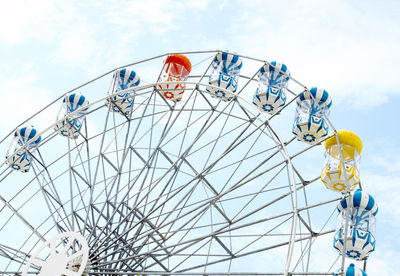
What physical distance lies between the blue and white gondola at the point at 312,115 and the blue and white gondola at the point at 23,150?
7.24m

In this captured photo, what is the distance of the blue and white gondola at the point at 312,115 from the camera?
52.5 feet

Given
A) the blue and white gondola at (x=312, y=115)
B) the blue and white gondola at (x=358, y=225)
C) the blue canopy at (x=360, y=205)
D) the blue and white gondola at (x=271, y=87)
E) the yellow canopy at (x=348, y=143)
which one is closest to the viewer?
the blue and white gondola at (x=358, y=225)

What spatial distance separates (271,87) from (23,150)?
7.40 metres

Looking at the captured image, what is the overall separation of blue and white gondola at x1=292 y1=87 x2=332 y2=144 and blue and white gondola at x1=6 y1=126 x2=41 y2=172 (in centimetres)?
724

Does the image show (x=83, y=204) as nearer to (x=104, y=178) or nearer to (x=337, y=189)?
(x=104, y=178)

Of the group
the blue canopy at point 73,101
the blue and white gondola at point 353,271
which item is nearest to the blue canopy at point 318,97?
the blue and white gondola at point 353,271

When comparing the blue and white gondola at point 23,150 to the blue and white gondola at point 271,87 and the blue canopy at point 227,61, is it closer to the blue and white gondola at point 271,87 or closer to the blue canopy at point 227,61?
the blue canopy at point 227,61

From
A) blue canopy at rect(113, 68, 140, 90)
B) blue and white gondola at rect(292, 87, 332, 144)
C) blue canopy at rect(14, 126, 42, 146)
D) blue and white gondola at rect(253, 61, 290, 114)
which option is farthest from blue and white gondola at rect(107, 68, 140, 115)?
blue and white gondola at rect(292, 87, 332, 144)

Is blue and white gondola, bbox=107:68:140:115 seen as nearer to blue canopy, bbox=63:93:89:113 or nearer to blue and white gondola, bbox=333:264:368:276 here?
blue canopy, bbox=63:93:89:113

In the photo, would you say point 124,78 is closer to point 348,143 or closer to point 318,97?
point 318,97

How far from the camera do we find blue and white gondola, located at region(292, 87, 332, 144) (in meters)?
16.0

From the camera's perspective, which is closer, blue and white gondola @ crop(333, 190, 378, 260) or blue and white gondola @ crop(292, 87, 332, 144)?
blue and white gondola @ crop(333, 190, 378, 260)

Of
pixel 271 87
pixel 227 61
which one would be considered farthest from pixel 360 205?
pixel 227 61

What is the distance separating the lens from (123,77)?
731 inches
